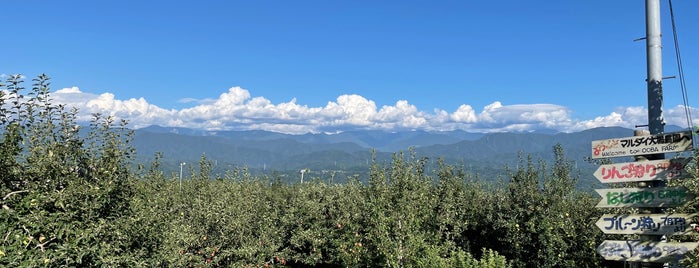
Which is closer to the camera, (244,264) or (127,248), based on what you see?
(127,248)

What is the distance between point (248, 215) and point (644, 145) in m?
10.6

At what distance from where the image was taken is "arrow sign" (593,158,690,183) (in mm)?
6957

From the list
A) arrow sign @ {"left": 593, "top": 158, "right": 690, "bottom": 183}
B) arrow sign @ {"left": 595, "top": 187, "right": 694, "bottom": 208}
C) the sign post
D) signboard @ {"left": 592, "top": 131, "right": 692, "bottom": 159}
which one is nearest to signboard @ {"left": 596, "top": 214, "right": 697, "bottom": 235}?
the sign post

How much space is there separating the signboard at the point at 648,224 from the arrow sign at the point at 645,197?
19 centimetres

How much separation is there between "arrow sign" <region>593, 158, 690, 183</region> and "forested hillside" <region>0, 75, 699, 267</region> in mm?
305

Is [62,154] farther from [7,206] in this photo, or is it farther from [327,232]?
[327,232]

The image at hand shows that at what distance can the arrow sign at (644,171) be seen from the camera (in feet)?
22.8

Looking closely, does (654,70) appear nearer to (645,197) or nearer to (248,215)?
(645,197)

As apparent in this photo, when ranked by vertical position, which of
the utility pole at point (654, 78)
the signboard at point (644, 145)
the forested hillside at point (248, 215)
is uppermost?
the utility pole at point (654, 78)

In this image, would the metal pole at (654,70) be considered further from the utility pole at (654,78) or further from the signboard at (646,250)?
the signboard at (646,250)

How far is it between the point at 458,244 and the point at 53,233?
45.4 ft

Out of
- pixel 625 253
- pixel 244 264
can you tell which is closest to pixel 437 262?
pixel 625 253

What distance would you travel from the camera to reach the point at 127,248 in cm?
775

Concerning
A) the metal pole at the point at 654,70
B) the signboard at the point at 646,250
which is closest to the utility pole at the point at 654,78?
the metal pole at the point at 654,70
